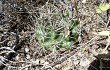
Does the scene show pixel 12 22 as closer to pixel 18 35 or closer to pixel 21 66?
pixel 18 35

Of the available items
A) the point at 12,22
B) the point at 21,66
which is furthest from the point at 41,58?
the point at 12,22

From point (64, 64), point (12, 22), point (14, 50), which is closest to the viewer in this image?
point (64, 64)

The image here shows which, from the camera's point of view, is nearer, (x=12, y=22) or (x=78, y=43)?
(x=78, y=43)

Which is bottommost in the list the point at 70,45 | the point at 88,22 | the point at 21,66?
the point at 21,66

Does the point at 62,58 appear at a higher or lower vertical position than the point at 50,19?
lower

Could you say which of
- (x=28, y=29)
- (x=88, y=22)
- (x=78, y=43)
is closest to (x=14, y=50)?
(x=28, y=29)

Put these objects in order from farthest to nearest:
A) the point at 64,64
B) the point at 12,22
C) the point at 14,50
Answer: the point at 12,22
the point at 14,50
the point at 64,64
